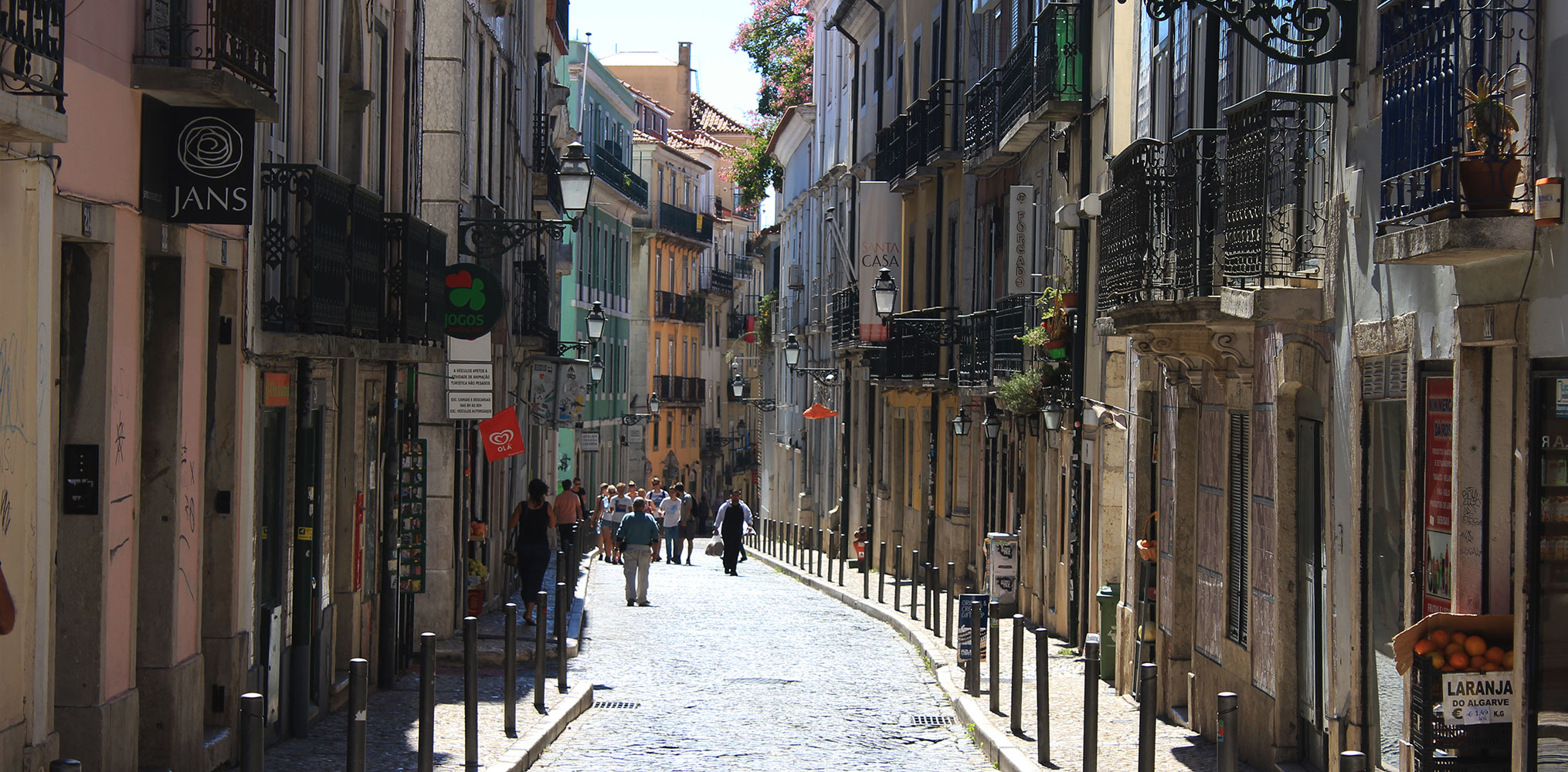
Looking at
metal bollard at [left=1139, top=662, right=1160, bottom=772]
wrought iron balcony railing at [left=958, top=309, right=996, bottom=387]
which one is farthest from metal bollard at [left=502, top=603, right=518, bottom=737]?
wrought iron balcony railing at [left=958, top=309, right=996, bottom=387]

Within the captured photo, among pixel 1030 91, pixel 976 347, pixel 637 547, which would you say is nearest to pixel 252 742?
pixel 1030 91

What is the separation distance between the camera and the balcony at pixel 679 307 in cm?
6894

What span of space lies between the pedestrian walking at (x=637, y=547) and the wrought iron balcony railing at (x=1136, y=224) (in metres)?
12.1

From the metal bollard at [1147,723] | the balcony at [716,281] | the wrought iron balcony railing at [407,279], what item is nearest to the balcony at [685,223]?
the balcony at [716,281]

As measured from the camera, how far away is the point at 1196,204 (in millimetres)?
12820

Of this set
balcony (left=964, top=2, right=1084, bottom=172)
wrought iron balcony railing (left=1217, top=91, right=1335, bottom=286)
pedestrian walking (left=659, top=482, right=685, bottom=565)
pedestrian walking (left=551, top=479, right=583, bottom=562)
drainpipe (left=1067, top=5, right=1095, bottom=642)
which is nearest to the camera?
wrought iron balcony railing (left=1217, top=91, right=1335, bottom=286)

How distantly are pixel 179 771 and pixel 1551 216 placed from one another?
312 inches

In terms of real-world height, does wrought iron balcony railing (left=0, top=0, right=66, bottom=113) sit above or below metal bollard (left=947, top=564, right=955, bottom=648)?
above

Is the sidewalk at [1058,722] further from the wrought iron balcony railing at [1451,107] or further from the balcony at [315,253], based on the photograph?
the balcony at [315,253]

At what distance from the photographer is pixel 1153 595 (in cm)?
1641

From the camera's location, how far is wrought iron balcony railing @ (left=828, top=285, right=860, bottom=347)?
35844 mm

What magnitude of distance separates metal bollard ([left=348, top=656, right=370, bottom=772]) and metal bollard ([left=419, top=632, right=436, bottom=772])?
1.42 metres

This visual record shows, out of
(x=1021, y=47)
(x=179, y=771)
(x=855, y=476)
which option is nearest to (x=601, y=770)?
(x=179, y=771)

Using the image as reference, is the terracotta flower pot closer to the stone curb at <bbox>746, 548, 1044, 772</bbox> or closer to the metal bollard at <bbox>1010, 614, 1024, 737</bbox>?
the stone curb at <bbox>746, 548, 1044, 772</bbox>
